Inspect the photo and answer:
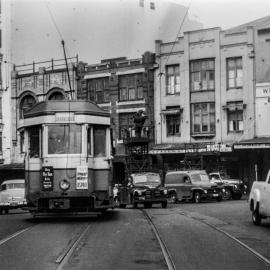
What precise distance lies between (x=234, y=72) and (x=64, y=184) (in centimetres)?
2531

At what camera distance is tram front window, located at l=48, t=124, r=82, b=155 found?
17.8 metres

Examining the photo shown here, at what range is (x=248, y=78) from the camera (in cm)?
4016

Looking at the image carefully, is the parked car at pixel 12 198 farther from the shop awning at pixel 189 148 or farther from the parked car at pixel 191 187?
the shop awning at pixel 189 148

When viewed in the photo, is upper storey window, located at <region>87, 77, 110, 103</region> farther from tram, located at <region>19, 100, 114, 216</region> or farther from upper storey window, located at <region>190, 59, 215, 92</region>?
tram, located at <region>19, 100, 114, 216</region>

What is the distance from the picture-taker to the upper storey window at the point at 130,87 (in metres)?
44.0

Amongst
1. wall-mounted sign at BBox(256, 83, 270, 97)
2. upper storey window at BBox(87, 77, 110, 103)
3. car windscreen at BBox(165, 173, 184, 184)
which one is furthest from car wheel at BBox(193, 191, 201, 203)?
upper storey window at BBox(87, 77, 110, 103)

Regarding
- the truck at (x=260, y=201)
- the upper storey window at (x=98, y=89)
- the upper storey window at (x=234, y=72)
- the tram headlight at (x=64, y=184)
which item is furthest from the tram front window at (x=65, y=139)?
the upper storey window at (x=98, y=89)

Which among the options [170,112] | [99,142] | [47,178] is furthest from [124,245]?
[170,112]

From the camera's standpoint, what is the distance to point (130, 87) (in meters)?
44.4

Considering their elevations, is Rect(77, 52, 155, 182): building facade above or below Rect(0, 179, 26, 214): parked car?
above

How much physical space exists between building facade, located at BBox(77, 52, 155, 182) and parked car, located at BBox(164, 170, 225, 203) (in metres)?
8.17

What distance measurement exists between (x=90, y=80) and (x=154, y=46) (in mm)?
5269

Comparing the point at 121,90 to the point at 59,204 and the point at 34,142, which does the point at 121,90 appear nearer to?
the point at 34,142

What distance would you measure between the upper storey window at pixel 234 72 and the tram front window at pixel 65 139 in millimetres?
24385
